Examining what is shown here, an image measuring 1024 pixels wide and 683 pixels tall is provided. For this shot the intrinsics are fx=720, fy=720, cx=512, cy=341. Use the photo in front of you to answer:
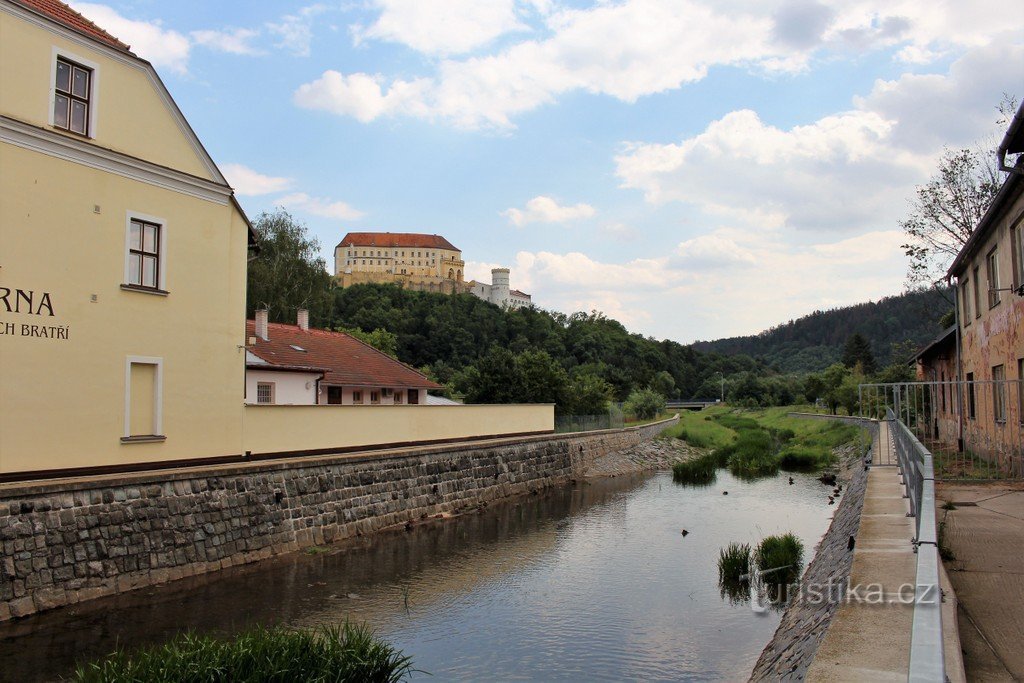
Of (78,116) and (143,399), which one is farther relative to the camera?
(143,399)

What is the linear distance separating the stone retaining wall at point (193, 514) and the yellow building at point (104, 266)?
1.11m

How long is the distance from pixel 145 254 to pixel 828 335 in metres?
157

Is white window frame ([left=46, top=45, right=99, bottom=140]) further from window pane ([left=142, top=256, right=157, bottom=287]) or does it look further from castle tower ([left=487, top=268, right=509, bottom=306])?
castle tower ([left=487, top=268, right=509, bottom=306])

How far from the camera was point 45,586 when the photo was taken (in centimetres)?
1052

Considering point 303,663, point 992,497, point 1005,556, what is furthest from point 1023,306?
point 303,663

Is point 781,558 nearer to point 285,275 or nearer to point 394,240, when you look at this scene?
point 285,275

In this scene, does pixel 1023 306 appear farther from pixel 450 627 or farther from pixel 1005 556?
pixel 450 627

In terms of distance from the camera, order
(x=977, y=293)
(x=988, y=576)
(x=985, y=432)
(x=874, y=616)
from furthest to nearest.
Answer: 1. (x=977, y=293)
2. (x=985, y=432)
3. (x=988, y=576)
4. (x=874, y=616)

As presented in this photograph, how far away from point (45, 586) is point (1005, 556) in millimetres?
12308

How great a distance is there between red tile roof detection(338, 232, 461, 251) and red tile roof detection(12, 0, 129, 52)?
113977 millimetres

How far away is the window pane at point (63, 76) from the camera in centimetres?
1261

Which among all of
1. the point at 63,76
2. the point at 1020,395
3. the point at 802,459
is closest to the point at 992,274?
the point at 1020,395

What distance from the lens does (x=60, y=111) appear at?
41.3 feet

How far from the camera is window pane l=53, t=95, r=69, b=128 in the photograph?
1248 centimetres
